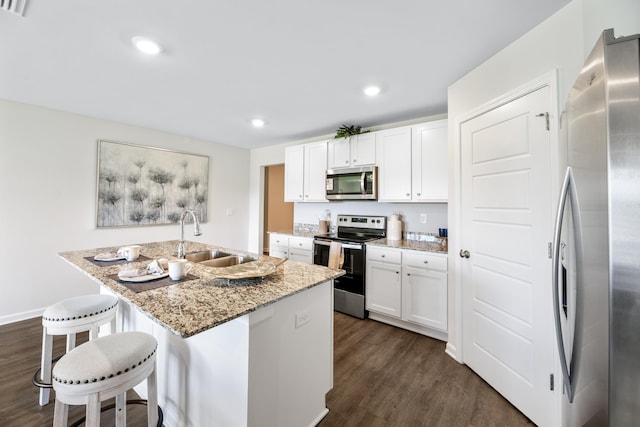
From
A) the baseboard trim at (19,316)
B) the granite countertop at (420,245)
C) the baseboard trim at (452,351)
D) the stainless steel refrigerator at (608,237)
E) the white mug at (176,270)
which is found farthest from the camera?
the baseboard trim at (19,316)

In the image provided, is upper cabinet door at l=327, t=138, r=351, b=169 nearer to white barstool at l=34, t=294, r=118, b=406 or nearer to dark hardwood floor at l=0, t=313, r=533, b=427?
dark hardwood floor at l=0, t=313, r=533, b=427

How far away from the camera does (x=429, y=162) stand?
2.87 m

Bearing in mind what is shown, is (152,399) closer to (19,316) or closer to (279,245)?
(279,245)

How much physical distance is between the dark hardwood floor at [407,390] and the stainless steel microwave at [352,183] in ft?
5.49

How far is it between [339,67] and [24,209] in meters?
3.67

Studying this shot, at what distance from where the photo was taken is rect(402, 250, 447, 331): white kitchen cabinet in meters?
2.51

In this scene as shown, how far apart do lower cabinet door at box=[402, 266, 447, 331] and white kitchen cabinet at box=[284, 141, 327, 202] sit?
1.67m

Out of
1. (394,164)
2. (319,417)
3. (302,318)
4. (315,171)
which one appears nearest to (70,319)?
(302,318)

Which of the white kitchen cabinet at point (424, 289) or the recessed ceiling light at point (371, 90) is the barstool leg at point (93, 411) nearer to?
the white kitchen cabinet at point (424, 289)

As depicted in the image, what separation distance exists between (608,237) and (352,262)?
8.39 ft

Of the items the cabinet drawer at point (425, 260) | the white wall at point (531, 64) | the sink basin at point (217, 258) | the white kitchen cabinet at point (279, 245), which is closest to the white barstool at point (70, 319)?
the sink basin at point (217, 258)

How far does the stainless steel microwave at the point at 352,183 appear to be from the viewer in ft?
10.7

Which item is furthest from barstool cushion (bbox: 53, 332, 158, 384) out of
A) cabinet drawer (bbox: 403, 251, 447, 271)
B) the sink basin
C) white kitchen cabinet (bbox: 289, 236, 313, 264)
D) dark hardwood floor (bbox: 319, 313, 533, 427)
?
white kitchen cabinet (bbox: 289, 236, 313, 264)

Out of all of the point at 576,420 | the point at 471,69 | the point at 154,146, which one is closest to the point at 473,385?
the point at 576,420
